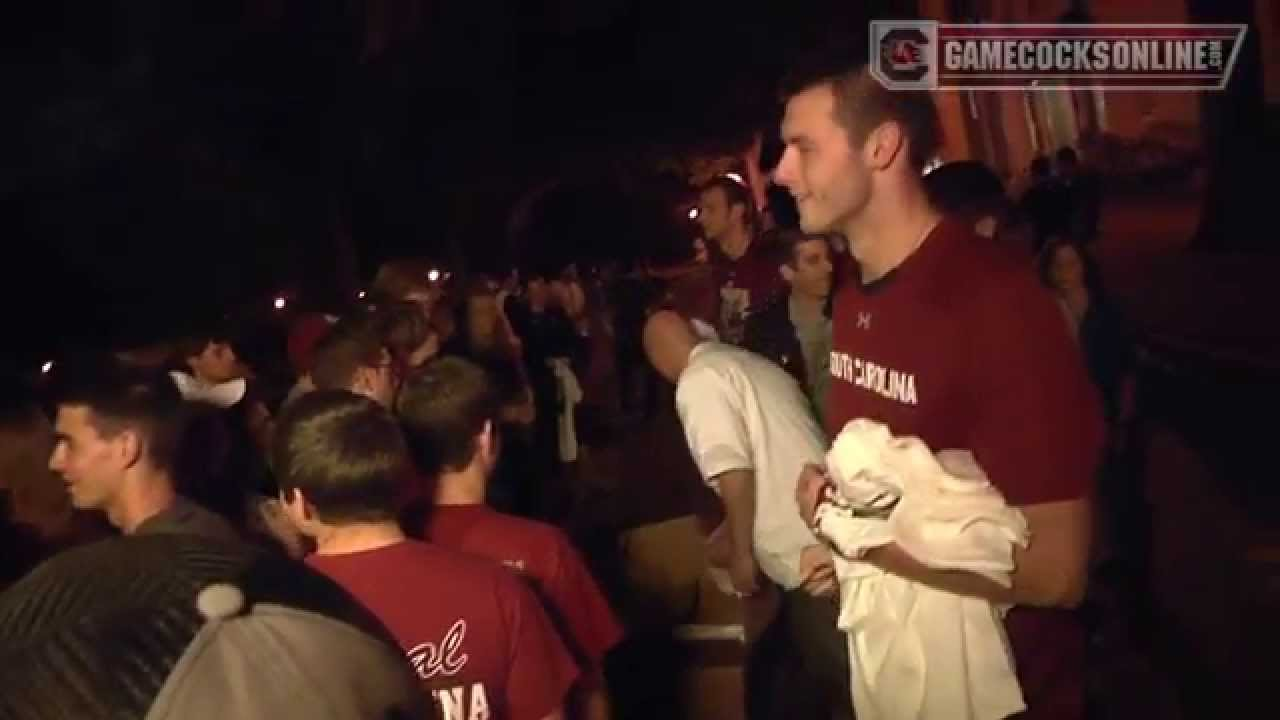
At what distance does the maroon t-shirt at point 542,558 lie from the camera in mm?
4359

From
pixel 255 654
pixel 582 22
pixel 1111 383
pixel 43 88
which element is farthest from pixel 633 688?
pixel 582 22

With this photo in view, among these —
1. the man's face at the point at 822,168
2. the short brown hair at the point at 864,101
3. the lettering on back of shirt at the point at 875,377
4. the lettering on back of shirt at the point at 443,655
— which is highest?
the short brown hair at the point at 864,101

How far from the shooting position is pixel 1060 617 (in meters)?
3.17

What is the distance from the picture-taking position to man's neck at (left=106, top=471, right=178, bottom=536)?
4453 mm

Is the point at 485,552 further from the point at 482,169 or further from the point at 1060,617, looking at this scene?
the point at 482,169

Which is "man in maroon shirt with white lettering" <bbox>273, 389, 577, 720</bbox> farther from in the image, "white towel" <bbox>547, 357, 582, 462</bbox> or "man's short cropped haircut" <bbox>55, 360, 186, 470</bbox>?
"white towel" <bbox>547, 357, 582, 462</bbox>

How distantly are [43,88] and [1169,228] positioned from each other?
418 inches

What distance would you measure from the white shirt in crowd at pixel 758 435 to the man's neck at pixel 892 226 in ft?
6.13

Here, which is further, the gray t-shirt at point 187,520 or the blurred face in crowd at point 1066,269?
the blurred face in crowd at point 1066,269

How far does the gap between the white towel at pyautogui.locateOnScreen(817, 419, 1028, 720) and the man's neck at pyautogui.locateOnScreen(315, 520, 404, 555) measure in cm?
95

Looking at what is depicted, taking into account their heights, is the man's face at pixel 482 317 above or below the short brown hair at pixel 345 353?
below

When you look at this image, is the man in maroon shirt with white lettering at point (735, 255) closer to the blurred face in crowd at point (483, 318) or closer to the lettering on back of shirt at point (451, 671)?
the blurred face in crowd at point (483, 318)

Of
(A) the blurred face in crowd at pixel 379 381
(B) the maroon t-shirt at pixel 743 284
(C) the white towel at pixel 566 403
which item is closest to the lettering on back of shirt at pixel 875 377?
(A) the blurred face in crowd at pixel 379 381

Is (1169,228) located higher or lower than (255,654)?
lower
